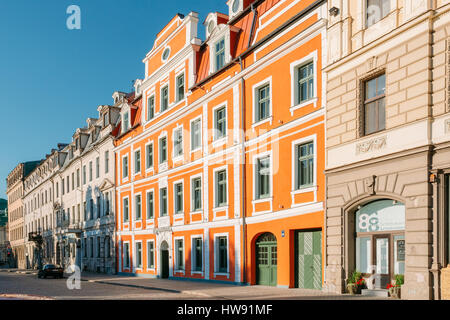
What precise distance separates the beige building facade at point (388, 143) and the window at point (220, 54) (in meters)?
8.58

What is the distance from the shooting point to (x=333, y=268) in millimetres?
16141

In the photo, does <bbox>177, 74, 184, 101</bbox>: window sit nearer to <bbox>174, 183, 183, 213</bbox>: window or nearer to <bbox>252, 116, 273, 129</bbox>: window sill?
<bbox>174, 183, 183, 213</bbox>: window

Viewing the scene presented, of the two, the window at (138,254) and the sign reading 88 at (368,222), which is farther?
the window at (138,254)

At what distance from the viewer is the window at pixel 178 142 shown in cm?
2842

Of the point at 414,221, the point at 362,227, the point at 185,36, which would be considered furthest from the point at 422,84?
the point at 185,36

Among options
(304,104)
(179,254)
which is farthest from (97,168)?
(304,104)

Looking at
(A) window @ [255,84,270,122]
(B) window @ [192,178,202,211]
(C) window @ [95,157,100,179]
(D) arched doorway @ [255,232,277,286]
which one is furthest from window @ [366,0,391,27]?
(C) window @ [95,157,100,179]

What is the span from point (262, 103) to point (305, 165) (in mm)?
4380

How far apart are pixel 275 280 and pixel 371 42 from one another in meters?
10.3

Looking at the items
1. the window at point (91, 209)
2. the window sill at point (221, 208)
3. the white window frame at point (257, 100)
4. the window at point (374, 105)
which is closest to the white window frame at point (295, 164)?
the white window frame at point (257, 100)

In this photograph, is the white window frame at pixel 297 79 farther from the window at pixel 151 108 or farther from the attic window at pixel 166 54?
the window at pixel 151 108

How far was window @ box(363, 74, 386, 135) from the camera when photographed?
581 inches

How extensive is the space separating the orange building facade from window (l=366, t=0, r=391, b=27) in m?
2.30

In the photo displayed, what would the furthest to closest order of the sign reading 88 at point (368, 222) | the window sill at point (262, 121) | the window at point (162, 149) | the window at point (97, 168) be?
1. the window at point (97, 168)
2. the window at point (162, 149)
3. the window sill at point (262, 121)
4. the sign reading 88 at point (368, 222)
